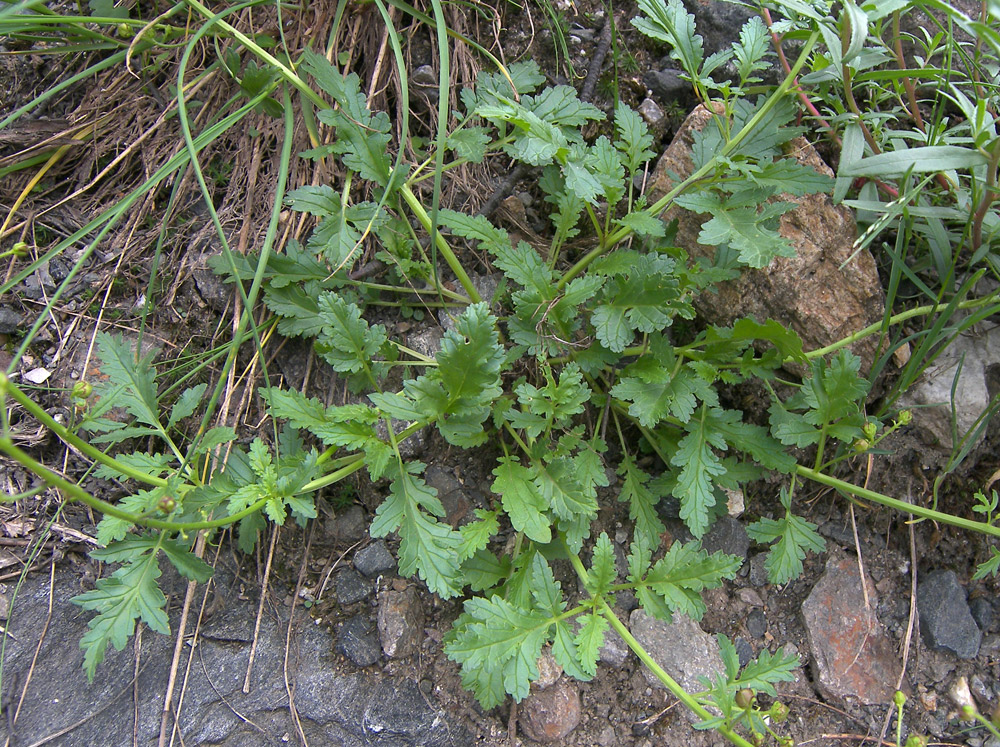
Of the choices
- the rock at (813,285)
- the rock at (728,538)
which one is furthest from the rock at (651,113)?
the rock at (728,538)

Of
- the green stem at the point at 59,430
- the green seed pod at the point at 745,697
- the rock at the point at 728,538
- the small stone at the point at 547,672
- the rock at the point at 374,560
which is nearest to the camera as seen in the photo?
the green stem at the point at 59,430

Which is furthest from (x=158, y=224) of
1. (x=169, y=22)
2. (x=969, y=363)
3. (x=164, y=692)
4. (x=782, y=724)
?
(x=969, y=363)

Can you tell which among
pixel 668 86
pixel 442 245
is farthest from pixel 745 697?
pixel 668 86

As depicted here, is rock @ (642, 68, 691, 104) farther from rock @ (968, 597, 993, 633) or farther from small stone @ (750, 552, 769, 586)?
rock @ (968, 597, 993, 633)

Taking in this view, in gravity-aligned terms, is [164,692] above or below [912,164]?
below

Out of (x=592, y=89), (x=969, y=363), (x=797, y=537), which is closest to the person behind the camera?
(x=797, y=537)

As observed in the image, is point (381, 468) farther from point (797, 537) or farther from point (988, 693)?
Result: point (988, 693)

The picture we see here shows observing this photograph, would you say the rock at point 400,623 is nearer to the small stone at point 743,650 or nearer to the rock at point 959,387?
the small stone at point 743,650
